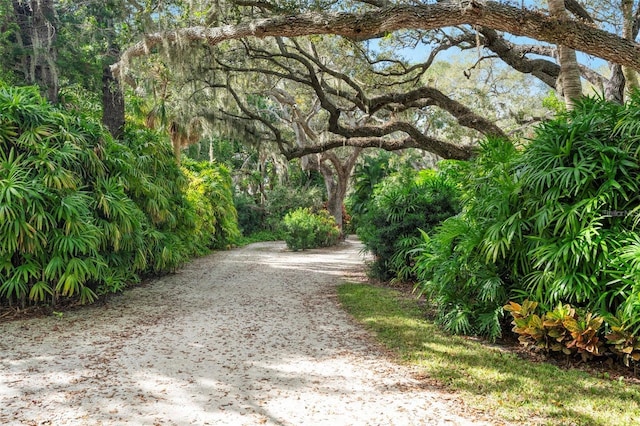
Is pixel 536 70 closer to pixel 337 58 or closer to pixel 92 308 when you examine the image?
pixel 337 58

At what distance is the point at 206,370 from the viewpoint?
4.09 metres

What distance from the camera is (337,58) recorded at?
13.2 m

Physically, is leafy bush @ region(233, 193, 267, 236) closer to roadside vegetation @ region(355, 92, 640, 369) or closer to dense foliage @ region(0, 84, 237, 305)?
dense foliage @ region(0, 84, 237, 305)

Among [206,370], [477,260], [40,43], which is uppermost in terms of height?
[40,43]

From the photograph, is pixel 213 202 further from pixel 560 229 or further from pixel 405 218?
pixel 560 229

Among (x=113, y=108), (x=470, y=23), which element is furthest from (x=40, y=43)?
(x=470, y=23)

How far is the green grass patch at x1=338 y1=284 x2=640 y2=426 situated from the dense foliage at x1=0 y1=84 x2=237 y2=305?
3858 mm

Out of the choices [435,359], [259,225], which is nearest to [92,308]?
A: [435,359]

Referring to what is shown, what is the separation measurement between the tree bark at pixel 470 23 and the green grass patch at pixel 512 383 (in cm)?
299

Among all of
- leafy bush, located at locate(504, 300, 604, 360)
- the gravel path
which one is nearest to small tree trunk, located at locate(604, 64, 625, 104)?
leafy bush, located at locate(504, 300, 604, 360)

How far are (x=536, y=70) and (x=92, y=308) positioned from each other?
28.5 ft

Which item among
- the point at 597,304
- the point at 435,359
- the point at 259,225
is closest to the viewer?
the point at 597,304

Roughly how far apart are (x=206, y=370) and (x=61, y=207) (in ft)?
10.4

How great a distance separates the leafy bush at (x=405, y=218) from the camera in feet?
28.7
